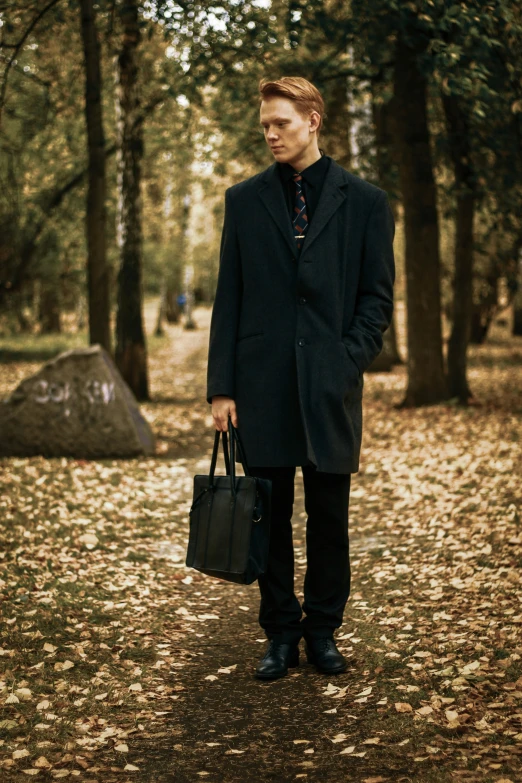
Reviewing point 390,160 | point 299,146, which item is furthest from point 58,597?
point 390,160

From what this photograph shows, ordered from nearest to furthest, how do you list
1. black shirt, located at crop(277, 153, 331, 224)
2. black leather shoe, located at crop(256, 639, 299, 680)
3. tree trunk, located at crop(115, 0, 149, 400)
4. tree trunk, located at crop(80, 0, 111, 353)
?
black shirt, located at crop(277, 153, 331, 224) < black leather shoe, located at crop(256, 639, 299, 680) < tree trunk, located at crop(80, 0, 111, 353) < tree trunk, located at crop(115, 0, 149, 400)

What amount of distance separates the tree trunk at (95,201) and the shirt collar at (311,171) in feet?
23.9

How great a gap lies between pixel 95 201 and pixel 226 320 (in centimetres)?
753

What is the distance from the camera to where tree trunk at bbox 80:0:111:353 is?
1055 centimetres

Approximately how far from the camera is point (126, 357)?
14.6 metres

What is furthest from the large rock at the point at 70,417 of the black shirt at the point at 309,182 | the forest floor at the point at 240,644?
the black shirt at the point at 309,182

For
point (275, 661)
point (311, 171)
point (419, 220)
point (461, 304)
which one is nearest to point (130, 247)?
point (419, 220)

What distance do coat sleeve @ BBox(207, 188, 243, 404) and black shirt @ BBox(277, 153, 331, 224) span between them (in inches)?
10.1

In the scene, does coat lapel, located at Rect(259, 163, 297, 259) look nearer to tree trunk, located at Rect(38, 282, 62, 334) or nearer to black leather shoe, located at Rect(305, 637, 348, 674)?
black leather shoe, located at Rect(305, 637, 348, 674)

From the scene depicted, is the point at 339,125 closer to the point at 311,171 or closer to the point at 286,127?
the point at 311,171

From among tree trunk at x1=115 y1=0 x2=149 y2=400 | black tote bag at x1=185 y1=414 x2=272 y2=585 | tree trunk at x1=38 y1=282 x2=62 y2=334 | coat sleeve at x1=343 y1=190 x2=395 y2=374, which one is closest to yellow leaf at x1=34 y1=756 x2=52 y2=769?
black tote bag at x1=185 y1=414 x2=272 y2=585

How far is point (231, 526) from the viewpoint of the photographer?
376cm

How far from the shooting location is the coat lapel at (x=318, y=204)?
3845 millimetres

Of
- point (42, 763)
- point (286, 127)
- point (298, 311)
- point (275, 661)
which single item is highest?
point (286, 127)
